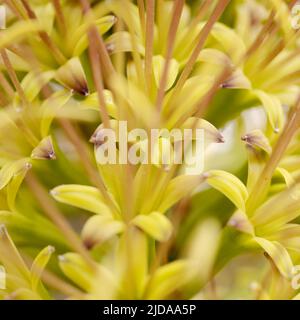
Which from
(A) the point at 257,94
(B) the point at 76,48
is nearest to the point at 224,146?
(A) the point at 257,94

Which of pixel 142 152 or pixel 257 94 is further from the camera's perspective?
pixel 257 94

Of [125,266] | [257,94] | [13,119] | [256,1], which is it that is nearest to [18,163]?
[13,119]

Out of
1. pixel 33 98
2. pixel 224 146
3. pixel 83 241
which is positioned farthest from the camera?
pixel 224 146

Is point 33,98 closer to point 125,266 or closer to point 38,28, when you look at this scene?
point 38,28

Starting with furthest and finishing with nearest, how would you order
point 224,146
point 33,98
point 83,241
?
point 224,146 < point 33,98 < point 83,241

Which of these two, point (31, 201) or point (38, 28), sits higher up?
point (38, 28)
